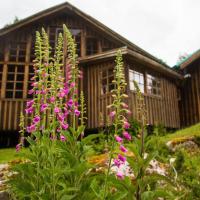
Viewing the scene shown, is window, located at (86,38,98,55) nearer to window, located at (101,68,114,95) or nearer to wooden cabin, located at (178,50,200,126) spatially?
window, located at (101,68,114,95)

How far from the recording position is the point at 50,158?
3.04 m

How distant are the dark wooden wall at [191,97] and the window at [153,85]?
2.21 metres

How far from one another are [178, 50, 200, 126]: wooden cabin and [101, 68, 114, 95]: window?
176 inches

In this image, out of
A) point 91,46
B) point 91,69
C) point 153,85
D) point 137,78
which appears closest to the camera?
point 137,78

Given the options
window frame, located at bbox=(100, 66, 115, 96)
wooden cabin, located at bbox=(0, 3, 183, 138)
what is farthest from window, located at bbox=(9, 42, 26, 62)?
window frame, located at bbox=(100, 66, 115, 96)

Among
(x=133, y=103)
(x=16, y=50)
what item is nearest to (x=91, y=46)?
(x=16, y=50)

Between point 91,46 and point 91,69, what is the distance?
2.16 meters

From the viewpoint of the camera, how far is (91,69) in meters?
16.8

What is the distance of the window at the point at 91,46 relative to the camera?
18.3 meters

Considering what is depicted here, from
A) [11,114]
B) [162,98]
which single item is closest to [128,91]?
[162,98]

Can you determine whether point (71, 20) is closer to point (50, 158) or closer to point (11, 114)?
point (11, 114)

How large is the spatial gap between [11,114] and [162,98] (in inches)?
277

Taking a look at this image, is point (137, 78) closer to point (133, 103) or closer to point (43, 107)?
point (133, 103)

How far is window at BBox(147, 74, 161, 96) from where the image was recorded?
55.3 feet
